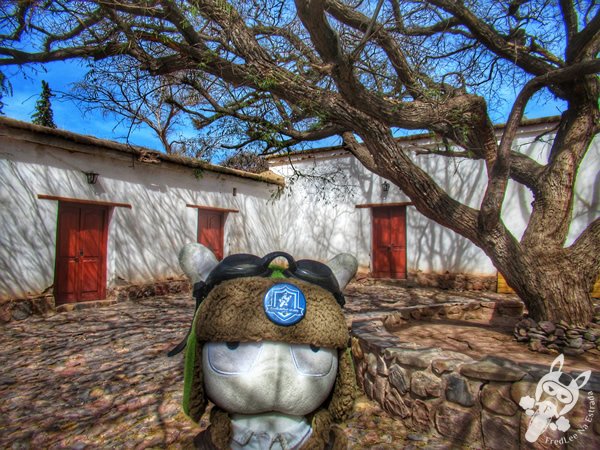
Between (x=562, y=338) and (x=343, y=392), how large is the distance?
9.69 ft

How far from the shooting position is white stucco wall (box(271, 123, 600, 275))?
7.60 m

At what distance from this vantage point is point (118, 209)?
7367 mm

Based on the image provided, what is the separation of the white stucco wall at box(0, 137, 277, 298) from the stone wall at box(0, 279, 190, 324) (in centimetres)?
14

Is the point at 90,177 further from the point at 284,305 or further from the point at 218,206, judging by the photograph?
the point at 284,305

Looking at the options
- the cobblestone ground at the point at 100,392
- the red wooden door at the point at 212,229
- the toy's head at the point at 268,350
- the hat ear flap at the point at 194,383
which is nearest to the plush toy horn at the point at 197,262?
the toy's head at the point at 268,350

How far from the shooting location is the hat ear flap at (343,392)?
5.56ft

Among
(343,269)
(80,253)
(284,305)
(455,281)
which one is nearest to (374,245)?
(455,281)

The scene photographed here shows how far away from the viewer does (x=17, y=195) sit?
582cm

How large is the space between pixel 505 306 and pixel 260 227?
726 cm

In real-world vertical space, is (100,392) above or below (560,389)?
below

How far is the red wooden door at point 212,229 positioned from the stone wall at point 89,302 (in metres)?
1.31

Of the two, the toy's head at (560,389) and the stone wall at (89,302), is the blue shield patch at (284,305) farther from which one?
the stone wall at (89,302)

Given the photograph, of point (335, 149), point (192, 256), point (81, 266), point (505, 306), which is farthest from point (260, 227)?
point (192, 256)

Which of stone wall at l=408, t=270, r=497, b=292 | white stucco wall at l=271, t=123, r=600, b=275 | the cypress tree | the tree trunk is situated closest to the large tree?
the tree trunk
